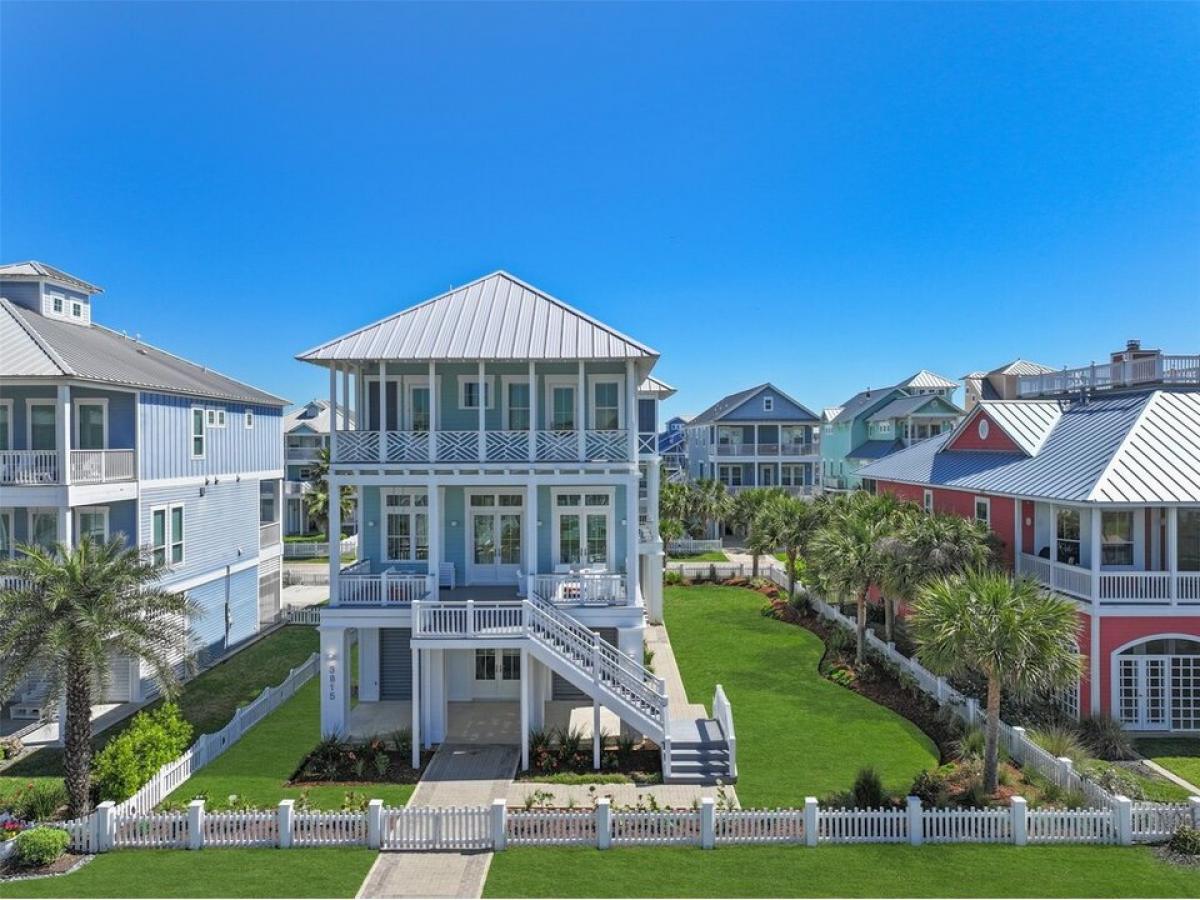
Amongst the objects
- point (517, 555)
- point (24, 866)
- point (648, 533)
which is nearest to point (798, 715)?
point (517, 555)

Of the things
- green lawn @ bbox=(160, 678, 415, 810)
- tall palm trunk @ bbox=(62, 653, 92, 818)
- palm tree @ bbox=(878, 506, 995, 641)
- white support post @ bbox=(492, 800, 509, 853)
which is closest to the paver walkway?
white support post @ bbox=(492, 800, 509, 853)

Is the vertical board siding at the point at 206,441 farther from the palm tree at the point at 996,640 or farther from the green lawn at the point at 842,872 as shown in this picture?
the palm tree at the point at 996,640

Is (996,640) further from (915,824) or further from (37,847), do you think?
(37,847)

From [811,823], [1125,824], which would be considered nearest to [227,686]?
[811,823]

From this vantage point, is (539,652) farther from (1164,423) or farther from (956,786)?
(1164,423)

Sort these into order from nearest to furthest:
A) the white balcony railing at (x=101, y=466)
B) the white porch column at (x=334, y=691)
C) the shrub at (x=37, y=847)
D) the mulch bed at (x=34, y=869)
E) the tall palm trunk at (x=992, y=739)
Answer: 1. the mulch bed at (x=34, y=869)
2. the shrub at (x=37, y=847)
3. the tall palm trunk at (x=992, y=739)
4. the white porch column at (x=334, y=691)
5. the white balcony railing at (x=101, y=466)

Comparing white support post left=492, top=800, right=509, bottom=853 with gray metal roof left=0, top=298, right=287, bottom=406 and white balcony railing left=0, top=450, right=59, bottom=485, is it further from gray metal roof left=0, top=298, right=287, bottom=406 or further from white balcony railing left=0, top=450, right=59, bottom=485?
gray metal roof left=0, top=298, right=287, bottom=406

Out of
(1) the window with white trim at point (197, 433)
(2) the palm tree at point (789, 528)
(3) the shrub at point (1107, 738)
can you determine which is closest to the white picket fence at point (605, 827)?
(3) the shrub at point (1107, 738)
